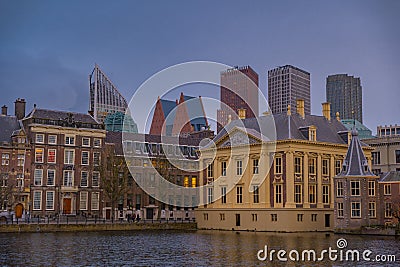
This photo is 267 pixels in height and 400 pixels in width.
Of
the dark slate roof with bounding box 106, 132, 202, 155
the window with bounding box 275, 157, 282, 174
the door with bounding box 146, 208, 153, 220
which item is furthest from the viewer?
the dark slate roof with bounding box 106, 132, 202, 155

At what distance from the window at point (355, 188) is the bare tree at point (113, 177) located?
3247cm

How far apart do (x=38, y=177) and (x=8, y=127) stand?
813 cm

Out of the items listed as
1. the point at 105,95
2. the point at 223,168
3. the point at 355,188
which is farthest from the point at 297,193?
the point at 105,95

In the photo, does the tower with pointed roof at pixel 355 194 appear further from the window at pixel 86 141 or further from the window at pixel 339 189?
the window at pixel 86 141

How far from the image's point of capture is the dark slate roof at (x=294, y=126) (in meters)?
83.1

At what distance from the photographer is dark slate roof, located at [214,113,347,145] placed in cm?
8306

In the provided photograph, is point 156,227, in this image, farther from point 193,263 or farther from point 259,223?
point 193,263

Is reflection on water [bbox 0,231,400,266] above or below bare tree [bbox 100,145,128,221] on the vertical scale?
below

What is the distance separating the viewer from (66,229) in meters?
75.2

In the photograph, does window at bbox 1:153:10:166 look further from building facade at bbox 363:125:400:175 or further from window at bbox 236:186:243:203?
building facade at bbox 363:125:400:175

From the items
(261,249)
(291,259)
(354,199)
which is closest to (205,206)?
(354,199)

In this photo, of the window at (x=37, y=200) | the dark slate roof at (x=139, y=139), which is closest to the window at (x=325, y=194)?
the dark slate roof at (x=139, y=139)

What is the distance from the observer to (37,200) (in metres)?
90.1

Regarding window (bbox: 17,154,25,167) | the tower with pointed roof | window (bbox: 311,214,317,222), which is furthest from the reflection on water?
window (bbox: 17,154,25,167)
